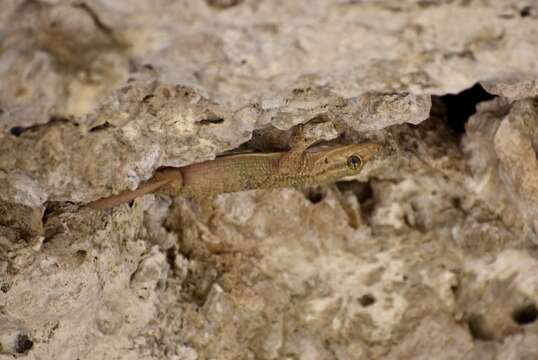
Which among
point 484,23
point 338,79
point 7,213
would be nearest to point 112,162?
point 7,213

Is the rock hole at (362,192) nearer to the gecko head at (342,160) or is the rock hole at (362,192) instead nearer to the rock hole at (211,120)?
the gecko head at (342,160)

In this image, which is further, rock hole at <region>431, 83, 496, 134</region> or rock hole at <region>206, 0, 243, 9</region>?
rock hole at <region>431, 83, 496, 134</region>

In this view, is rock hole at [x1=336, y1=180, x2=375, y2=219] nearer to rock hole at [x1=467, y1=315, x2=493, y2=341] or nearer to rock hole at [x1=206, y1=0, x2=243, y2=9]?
rock hole at [x1=467, y1=315, x2=493, y2=341]

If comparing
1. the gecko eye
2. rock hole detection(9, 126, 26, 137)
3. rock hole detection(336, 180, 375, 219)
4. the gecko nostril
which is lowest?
rock hole detection(336, 180, 375, 219)

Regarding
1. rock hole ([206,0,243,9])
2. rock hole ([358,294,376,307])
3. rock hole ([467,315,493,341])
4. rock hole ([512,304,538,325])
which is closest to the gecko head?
rock hole ([358,294,376,307])

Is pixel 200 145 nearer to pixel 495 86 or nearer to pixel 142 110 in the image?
pixel 142 110

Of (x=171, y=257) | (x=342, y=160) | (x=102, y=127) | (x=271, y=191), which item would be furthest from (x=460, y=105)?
(x=102, y=127)

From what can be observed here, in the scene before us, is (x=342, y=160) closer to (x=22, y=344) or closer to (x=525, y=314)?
(x=525, y=314)
